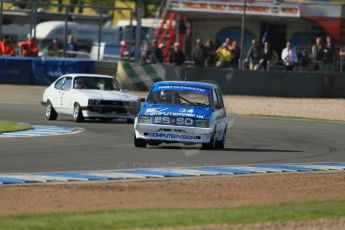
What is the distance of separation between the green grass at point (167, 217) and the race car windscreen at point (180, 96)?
756 cm

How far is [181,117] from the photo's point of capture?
18.8m

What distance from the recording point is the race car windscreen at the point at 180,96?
63.8ft

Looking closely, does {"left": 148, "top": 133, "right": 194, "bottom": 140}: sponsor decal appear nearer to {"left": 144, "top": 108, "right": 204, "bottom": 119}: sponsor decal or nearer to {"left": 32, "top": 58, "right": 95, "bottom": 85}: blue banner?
{"left": 144, "top": 108, "right": 204, "bottom": 119}: sponsor decal

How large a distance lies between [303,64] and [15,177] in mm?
23349

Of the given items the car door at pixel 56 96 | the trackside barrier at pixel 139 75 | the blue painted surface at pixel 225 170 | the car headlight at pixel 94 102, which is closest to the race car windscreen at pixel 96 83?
the car door at pixel 56 96

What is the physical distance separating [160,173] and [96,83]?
1087cm

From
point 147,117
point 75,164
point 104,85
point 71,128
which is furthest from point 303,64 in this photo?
point 75,164

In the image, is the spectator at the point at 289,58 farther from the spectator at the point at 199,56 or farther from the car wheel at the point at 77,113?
the car wheel at the point at 77,113

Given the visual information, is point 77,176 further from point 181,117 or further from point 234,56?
point 234,56

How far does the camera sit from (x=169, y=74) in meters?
35.2

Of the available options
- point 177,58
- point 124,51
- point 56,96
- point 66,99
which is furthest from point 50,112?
point 124,51

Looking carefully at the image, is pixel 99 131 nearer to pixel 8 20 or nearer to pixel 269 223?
pixel 269 223

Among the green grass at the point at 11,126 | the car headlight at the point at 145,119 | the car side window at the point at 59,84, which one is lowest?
the green grass at the point at 11,126

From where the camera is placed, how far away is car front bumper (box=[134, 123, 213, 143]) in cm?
1867
